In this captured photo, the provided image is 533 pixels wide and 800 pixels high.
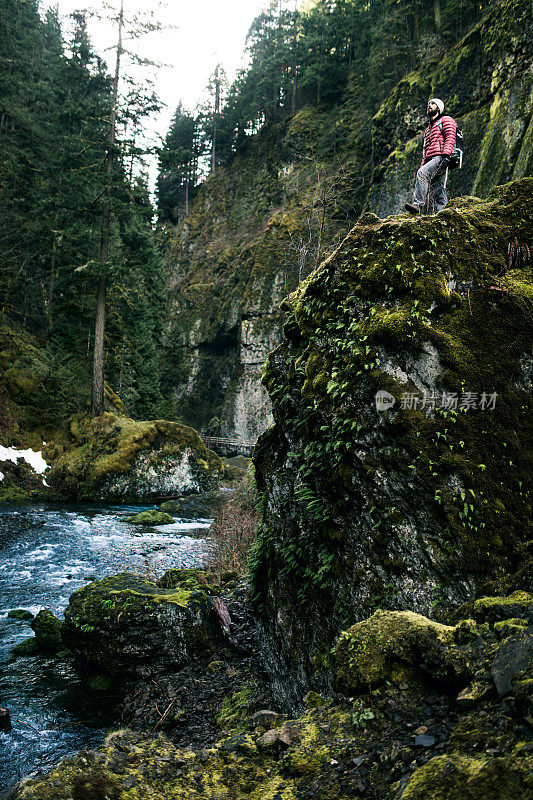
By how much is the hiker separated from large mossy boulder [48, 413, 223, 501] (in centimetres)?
1495

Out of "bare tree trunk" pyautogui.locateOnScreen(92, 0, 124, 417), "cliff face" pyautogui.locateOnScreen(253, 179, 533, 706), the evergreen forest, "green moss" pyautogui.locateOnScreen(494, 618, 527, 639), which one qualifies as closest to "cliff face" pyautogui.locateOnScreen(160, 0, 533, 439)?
the evergreen forest

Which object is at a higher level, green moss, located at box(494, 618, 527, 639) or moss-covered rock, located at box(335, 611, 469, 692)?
green moss, located at box(494, 618, 527, 639)

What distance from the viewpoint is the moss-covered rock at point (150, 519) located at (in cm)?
1408

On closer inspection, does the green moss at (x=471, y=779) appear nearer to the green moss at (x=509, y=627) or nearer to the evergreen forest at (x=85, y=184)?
the green moss at (x=509, y=627)

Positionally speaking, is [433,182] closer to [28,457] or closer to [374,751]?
[374,751]

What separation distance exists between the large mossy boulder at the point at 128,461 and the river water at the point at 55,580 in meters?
1.44

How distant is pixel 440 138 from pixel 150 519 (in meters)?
12.9

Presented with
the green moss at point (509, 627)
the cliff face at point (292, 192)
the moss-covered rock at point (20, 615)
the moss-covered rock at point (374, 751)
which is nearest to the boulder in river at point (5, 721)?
the moss-covered rock at point (20, 615)

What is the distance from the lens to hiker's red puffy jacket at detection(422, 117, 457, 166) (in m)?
6.33

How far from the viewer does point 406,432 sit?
397cm

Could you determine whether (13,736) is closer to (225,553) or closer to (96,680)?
(96,680)

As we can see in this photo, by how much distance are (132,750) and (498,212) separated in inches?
238

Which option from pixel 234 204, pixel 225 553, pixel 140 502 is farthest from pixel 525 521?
pixel 234 204

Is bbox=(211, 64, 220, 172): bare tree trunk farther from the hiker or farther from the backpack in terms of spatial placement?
the backpack
